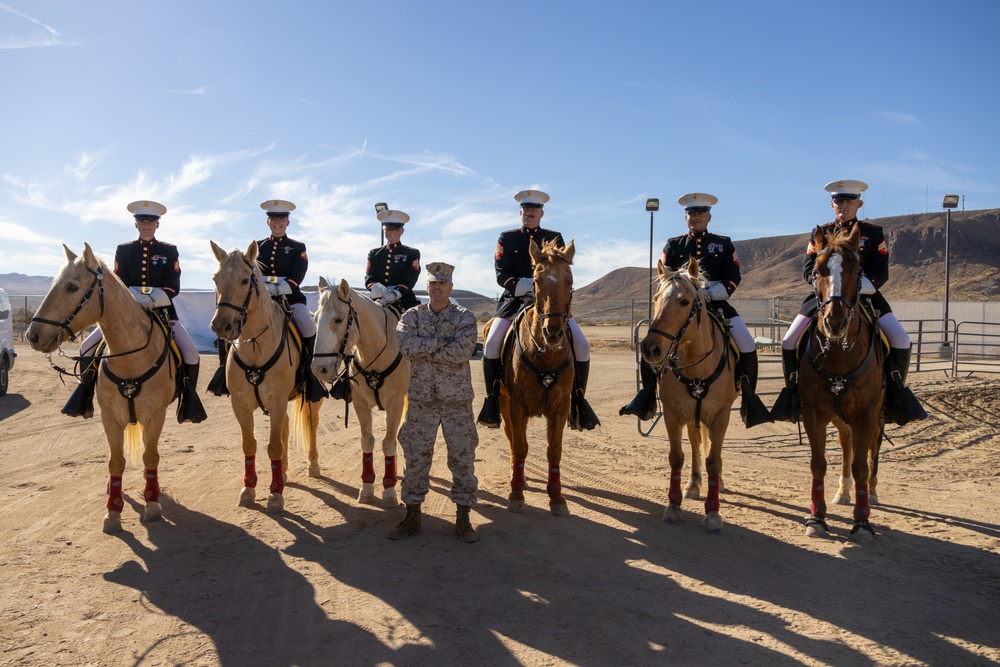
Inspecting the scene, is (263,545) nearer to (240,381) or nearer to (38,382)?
(240,381)

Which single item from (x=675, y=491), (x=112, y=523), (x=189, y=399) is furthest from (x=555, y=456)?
(x=112, y=523)

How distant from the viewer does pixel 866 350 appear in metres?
5.87

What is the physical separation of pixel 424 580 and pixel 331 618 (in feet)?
2.60

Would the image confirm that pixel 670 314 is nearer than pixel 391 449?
Yes

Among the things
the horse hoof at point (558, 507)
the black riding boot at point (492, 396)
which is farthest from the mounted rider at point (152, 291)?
the horse hoof at point (558, 507)

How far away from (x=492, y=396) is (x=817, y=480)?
121 inches

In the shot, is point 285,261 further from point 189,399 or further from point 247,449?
point 247,449

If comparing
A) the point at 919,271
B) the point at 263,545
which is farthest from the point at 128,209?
the point at 919,271

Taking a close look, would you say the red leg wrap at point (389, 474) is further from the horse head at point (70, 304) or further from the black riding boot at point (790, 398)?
the black riding boot at point (790, 398)

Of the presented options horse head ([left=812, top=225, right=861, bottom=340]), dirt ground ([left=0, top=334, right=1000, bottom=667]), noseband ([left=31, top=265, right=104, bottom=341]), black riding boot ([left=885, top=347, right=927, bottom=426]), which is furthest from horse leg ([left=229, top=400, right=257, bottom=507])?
black riding boot ([left=885, top=347, right=927, bottom=426])

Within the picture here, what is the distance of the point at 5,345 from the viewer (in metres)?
15.1

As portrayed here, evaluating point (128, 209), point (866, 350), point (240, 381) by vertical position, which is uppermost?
point (128, 209)

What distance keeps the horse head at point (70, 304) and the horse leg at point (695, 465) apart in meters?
5.80

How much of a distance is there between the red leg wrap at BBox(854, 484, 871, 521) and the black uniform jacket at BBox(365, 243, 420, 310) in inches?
197
